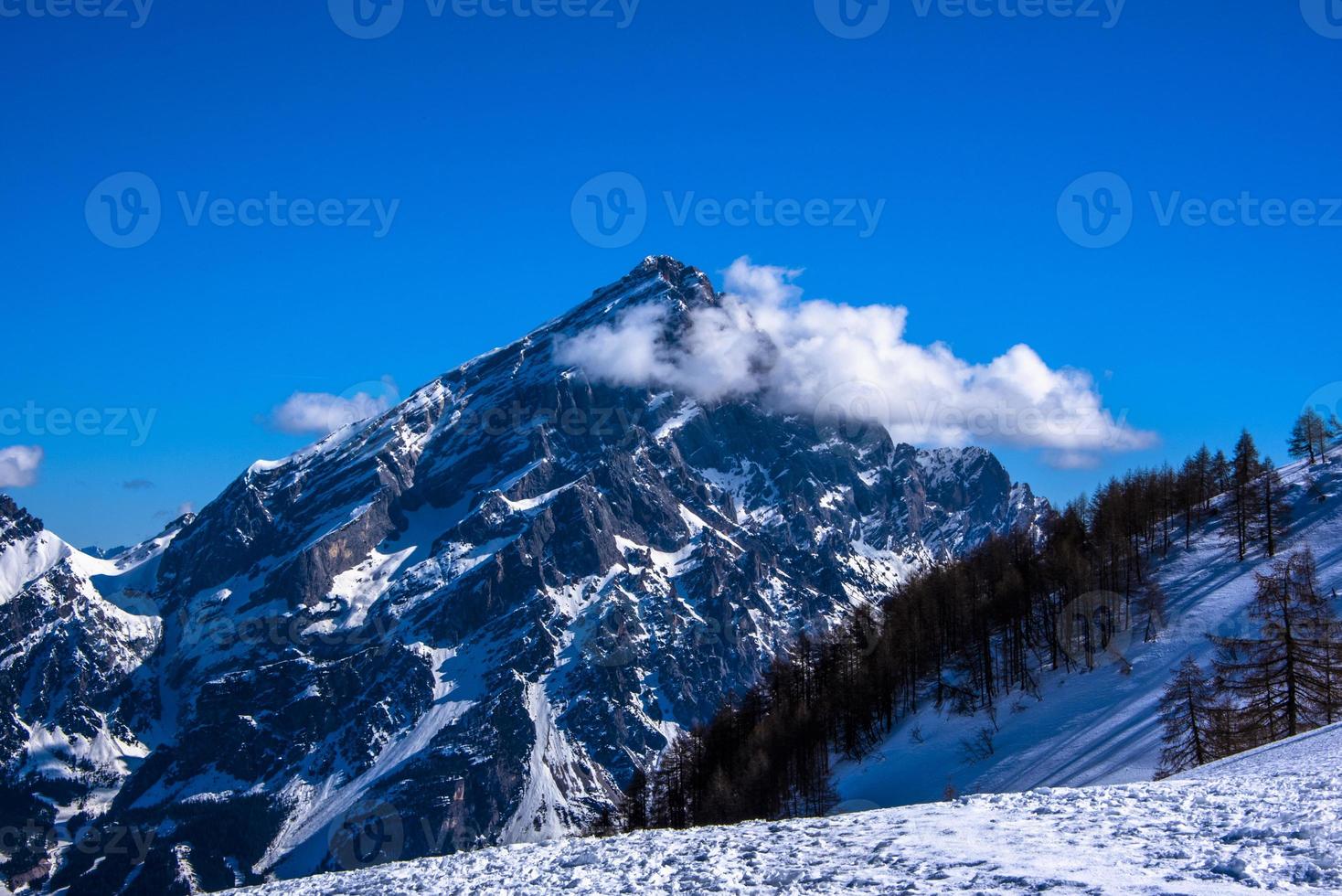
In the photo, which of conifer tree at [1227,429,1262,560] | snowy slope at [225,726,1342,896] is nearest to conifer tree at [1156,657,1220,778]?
snowy slope at [225,726,1342,896]

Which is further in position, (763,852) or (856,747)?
(856,747)

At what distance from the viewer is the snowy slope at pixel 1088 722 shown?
6341 cm

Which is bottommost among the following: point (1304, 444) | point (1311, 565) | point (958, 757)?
point (958, 757)

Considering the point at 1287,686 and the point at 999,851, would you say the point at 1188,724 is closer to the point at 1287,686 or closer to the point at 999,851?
the point at 1287,686

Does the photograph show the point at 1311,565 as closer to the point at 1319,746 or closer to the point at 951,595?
the point at 951,595

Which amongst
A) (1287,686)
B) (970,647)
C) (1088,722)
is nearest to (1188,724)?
(1287,686)

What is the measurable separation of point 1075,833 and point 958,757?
47.4 m

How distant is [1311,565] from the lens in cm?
7962

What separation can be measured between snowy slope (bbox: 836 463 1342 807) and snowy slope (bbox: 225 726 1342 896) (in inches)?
1065

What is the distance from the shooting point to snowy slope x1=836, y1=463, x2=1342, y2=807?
2496 inches

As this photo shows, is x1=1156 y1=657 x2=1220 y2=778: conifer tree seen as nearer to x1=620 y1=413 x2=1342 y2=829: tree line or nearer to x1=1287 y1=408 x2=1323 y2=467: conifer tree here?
x1=620 y1=413 x2=1342 y2=829: tree line

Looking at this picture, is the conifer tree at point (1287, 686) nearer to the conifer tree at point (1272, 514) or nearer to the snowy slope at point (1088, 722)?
the snowy slope at point (1088, 722)

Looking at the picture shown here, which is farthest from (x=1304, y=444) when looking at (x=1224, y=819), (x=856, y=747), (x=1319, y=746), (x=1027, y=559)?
(x=1224, y=819)

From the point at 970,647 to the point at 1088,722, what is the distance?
1972cm
